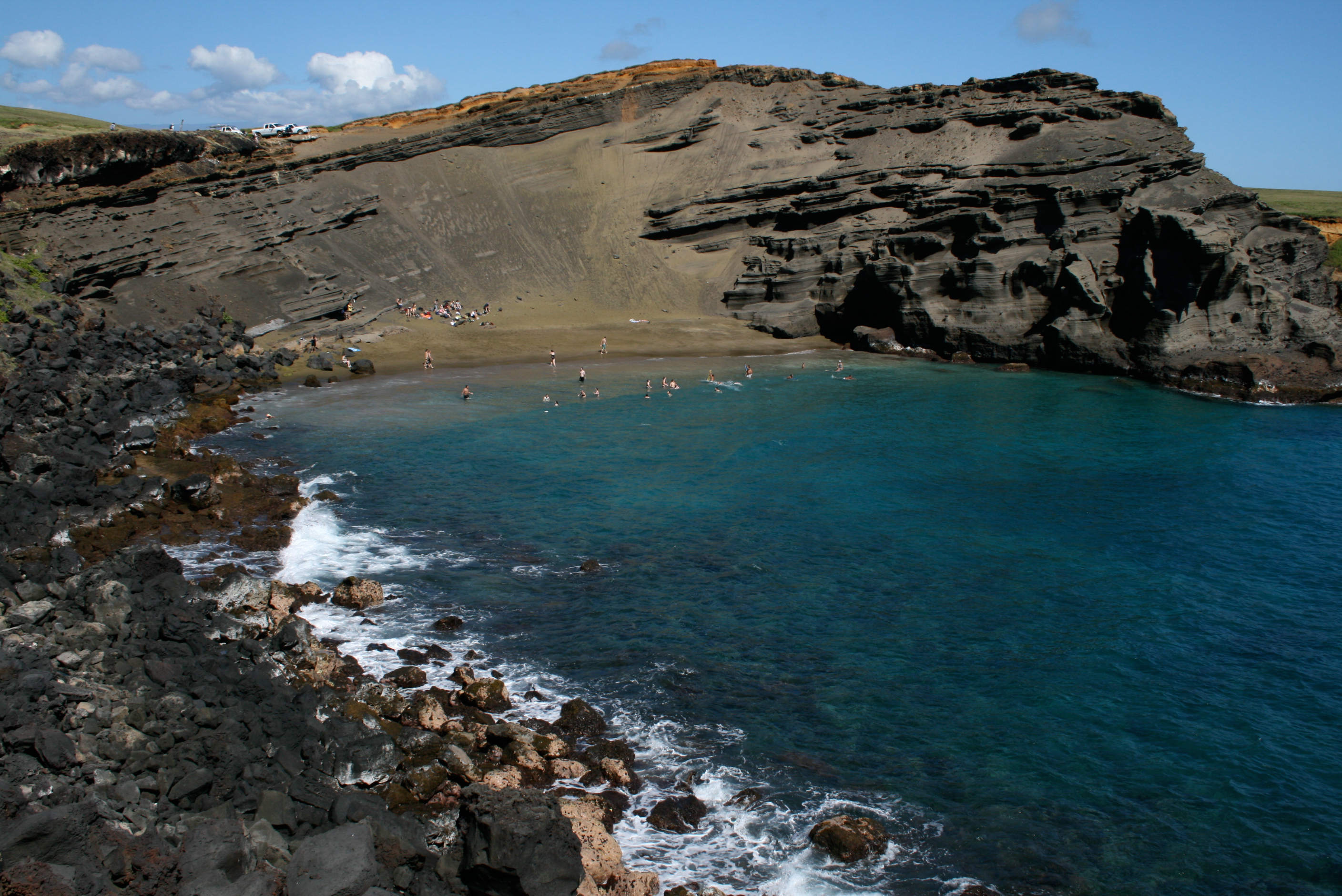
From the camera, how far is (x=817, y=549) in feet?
74.6

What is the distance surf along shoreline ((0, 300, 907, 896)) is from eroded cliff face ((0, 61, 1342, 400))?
112 feet

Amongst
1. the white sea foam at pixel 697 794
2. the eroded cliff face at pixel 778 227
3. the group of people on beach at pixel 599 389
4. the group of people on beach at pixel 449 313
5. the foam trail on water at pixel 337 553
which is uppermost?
the eroded cliff face at pixel 778 227

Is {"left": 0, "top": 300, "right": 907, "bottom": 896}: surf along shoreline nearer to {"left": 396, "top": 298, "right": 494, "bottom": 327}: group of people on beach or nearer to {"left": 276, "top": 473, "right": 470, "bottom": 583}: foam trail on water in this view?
{"left": 276, "top": 473, "right": 470, "bottom": 583}: foam trail on water

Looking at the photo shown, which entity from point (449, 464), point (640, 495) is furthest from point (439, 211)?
point (640, 495)

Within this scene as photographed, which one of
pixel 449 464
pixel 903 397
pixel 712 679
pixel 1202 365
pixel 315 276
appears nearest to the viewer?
pixel 712 679

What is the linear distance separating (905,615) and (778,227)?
54.4m

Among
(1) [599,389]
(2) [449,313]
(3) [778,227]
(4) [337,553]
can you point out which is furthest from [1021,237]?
(4) [337,553]

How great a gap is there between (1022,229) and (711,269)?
933 inches

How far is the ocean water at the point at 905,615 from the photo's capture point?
12.3m

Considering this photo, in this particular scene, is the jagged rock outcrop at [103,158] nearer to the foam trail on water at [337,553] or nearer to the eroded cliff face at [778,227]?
the eroded cliff face at [778,227]

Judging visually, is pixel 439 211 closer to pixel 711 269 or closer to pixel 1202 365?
pixel 711 269

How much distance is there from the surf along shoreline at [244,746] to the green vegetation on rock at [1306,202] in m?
76.0

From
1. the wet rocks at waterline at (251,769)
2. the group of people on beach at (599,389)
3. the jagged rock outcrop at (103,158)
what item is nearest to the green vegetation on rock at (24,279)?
the jagged rock outcrop at (103,158)

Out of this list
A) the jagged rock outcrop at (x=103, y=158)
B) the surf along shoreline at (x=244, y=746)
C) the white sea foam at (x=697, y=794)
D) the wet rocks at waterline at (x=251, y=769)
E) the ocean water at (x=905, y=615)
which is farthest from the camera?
the jagged rock outcrop at (x=103, y=158)
